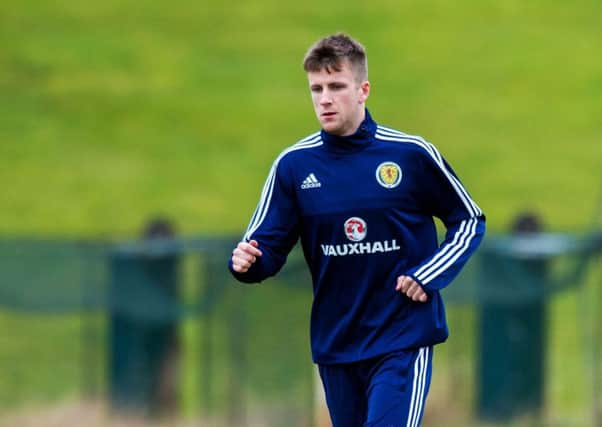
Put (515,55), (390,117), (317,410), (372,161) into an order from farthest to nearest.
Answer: (515,55)
(390,117)
(317,410)
(372,161)

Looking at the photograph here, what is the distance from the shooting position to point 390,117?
73.1ft

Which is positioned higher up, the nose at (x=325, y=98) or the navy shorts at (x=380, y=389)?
the nose at (x=325, y=98)

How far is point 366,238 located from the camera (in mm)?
6309

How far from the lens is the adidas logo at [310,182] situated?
6.39 metres

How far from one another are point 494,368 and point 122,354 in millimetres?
2710

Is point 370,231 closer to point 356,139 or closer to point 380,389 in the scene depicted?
point 356,139

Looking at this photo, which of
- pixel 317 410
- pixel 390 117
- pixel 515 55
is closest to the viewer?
pixel 317 410

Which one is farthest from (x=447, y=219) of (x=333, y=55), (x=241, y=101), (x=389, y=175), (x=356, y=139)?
(x=241, y=101)

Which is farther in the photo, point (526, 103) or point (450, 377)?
point (526, 103)

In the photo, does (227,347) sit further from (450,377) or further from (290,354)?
(450,377)

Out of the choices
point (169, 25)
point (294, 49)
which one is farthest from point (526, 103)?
point (169, 25)

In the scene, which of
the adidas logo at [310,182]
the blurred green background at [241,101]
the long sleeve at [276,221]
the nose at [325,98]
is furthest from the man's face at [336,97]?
the blurred green background at [241,101]

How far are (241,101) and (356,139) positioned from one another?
17130 mm

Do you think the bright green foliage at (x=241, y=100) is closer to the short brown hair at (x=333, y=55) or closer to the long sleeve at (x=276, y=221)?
the long sleeve at (x=276, y=221)
